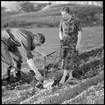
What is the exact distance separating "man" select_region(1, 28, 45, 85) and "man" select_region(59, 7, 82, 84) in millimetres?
939

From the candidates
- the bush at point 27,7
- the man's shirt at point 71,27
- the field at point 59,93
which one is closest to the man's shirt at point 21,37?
the man's shirt at point 71,27

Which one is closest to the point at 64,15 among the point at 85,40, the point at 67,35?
the point at 67,35

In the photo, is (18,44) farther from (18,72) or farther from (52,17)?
(52,17)

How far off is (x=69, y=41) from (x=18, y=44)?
1441 mm

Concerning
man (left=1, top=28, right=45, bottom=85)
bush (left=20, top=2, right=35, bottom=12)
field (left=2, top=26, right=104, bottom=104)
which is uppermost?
bush (left=20, top=2, right=35, bottom=12)

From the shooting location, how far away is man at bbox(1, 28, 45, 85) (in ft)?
26.9

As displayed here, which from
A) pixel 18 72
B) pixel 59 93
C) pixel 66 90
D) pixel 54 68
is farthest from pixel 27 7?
pixel 59 93

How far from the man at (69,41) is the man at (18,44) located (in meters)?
0.94

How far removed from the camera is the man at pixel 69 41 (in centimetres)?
884

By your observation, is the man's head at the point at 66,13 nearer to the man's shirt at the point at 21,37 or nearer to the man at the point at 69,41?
the man at the point at 69,41

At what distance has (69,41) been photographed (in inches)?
353

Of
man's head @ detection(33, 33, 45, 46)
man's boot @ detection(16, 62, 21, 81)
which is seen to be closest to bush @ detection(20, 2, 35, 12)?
man's boot @ detection(16, 62, 21, 81)

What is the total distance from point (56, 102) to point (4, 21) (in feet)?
30.8

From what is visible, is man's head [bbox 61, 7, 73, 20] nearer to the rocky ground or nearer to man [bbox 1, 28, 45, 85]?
man [bbox 1, 28, 45, 85]
